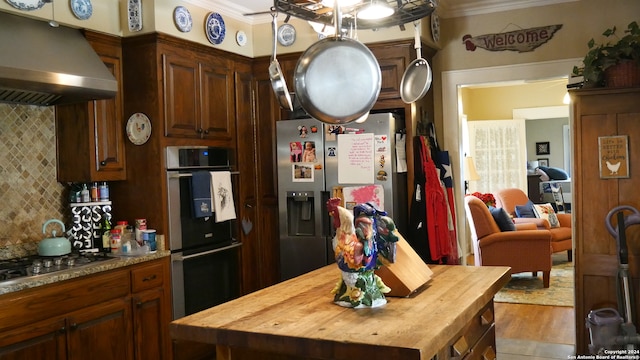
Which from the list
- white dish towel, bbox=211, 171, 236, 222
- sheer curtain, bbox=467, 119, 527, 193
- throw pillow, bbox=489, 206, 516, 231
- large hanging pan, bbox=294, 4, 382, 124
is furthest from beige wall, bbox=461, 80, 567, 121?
large hanging pan, bbox=294, 4, 382, 124

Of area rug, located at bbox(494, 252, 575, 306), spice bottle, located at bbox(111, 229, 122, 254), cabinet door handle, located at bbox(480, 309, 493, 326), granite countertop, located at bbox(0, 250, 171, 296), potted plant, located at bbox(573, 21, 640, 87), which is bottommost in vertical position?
area rug, located at bbox(494, 252, 575, 306)

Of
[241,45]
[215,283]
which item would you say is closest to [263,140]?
[241,45]

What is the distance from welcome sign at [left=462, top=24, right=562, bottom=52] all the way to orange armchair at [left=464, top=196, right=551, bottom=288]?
170 cm

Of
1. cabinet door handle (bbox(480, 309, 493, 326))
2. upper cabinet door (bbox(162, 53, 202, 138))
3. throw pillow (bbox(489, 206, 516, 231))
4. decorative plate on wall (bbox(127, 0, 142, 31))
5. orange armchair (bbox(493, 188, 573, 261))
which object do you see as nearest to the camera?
cabinet door handle (bbox(480, 309, 493, 326))

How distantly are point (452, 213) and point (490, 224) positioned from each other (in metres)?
1.41

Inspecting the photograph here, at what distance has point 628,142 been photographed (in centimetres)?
347

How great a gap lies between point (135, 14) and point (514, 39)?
2.72 metres

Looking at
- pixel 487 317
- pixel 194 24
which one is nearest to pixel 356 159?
pixel 194 24

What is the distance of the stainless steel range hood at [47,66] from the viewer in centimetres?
295

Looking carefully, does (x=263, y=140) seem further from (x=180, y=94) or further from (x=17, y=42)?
(x=17, y=42)

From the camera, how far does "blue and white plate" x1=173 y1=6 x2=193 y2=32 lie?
3801mm

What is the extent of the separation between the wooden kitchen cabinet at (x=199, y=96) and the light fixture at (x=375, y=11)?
1856 millimetres

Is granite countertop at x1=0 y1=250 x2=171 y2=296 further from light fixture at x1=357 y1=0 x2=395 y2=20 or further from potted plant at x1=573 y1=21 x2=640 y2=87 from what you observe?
potted plant at x1=573 y1=21 x2=640 y2=87

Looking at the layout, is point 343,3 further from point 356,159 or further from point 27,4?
point 356,159
